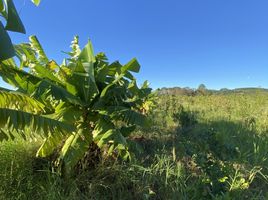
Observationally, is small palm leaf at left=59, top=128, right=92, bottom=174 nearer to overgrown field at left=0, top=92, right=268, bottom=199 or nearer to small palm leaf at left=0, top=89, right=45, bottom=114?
overgrown field at left=0, top=92, right=268, bottom=199

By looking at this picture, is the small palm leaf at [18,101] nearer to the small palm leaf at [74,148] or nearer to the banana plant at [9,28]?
the small palm leaf at [74,148]

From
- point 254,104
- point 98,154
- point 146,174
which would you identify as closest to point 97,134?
point 98,154


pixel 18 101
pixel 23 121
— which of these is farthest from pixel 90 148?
pixel 23 121

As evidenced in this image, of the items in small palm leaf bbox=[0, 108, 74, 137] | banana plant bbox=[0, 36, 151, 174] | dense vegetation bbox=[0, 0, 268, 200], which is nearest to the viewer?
small palm leaf bbox=[0, 108, 74, 137]

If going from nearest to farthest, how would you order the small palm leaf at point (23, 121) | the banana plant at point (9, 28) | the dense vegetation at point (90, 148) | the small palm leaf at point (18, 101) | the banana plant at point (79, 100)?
the banana plant at point (9, 28)
the small palm leaf at point (23, 121)
the small palm leaf at point (18, 101)
the dense vegetation at point (90, 148)
the banana plant at point (79, 100)

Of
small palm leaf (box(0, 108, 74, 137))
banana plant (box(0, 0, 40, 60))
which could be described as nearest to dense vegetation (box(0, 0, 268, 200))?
small palm leaf (box(0, 108, 74, 137))

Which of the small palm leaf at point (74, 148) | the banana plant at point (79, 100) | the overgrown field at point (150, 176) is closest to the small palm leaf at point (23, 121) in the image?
the banana plant at point (79, 100)

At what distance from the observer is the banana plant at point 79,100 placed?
413 centimetres

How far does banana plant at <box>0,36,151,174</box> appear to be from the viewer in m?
4.13

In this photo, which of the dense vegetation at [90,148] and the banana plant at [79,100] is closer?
the dense vegetation at [90,148]

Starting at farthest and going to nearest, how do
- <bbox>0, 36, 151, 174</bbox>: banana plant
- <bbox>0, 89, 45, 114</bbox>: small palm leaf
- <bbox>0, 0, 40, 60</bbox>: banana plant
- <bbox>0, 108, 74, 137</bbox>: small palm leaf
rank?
1. <bbox>0, 36, 151, 174</bbox>: banana plant
2. <bbox>0, 89, 45, 114</bbox>: small palm leaf
3. <bbox>0, 108, 74, 137</bbox>: small palm leaf
4. <bbox>0, 0, 40, 60</bbox>: banana plant

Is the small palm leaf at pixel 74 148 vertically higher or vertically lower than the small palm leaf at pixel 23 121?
lower

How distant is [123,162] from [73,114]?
1.10 metres

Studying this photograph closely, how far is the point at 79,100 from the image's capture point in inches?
178
